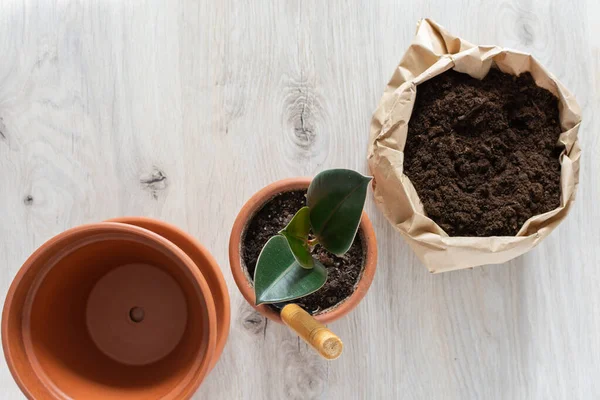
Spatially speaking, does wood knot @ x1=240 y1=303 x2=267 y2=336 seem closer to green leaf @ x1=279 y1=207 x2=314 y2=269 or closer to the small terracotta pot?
the small terracotta pot

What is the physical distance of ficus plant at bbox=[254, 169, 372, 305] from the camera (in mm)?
578

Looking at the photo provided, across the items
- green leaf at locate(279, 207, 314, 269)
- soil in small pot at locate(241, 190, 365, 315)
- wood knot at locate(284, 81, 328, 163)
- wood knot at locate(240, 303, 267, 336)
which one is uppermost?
wood knot at locate(284, 81, 328, 163)

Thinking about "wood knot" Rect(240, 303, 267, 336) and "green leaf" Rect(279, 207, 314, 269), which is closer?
"green leaf" Rect(279, 207, 314, 269)

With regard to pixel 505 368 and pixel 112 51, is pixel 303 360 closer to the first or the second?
pixel 505 368

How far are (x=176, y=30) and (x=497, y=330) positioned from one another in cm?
70

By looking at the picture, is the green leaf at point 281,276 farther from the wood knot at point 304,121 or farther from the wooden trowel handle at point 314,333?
the wood knot at point 304,121

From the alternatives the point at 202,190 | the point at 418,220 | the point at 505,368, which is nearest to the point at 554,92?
the point at 418,220

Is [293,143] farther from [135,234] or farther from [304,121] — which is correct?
[135,234]

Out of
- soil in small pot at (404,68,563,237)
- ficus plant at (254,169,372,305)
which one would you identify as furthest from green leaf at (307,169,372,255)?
soil in small pot at (404,68,563,237)

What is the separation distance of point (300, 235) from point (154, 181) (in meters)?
0.35

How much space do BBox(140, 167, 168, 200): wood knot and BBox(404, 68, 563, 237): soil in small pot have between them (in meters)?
0.38

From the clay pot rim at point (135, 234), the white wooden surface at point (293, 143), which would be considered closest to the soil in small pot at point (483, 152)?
the white wooden surface at point (293, 143)

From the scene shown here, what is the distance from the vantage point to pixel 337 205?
0.59 metres

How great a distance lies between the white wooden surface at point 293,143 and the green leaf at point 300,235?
0.26 m
